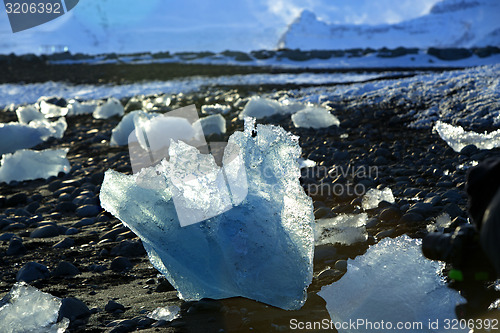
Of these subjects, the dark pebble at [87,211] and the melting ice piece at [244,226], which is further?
the dark pebble at [87,211]

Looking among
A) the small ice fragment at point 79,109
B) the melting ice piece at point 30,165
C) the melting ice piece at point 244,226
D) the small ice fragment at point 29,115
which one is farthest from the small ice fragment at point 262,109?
the melting ice piece at point 244,226

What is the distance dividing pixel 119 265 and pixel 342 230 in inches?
52.4

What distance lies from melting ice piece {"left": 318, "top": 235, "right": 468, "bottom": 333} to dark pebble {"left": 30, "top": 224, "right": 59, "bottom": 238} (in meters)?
2.23

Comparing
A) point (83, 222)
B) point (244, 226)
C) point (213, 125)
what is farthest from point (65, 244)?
point (213, 125)

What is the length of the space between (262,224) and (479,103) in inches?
197

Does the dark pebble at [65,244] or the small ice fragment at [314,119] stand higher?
the small ice fragment at [314,119]

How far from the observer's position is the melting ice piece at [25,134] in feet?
22.3

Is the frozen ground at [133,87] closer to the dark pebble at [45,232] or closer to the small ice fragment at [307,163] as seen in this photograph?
the small ice fragment at [307,163]

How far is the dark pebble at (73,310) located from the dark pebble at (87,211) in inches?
70.2

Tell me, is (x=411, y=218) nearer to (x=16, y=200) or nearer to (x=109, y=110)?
(x=16, y=200)

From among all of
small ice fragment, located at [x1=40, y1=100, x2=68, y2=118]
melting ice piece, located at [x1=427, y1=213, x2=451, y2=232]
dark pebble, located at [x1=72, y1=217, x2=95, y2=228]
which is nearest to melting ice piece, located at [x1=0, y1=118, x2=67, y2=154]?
small ice fragment, located at [x1=40, y1=100, x2=68, y2=118]

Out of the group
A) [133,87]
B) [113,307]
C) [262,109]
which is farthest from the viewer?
[133,87]

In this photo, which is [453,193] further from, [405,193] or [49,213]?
[49,213]

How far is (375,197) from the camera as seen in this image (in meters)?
3.57
